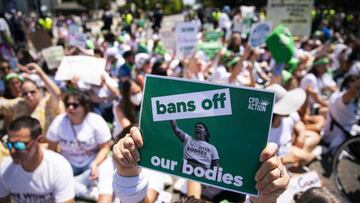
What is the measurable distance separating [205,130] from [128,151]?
38 cm

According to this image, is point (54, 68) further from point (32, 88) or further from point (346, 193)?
point (346, 193)

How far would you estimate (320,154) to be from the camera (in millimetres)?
5281

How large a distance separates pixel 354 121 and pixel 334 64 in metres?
4.62

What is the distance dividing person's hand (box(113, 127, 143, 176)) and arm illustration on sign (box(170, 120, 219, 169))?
228 millimetres

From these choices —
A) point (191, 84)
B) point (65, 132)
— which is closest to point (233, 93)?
point (191, 84)

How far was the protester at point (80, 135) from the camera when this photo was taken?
3693 millimetres

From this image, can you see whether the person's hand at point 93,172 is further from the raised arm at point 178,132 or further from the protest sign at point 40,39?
the protest sign at point 40,39

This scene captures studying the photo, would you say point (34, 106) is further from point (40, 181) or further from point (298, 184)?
point (298, 184)

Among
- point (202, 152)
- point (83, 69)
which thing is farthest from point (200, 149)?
point (83, 69)

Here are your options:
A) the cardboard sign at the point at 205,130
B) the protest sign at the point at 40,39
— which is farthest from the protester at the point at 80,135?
the protest sign at the point at 40,39

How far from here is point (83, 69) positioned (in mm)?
4406

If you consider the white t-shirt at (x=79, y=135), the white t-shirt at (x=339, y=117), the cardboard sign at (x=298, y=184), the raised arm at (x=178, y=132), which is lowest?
the white t-shirt at (x=339, y=117)

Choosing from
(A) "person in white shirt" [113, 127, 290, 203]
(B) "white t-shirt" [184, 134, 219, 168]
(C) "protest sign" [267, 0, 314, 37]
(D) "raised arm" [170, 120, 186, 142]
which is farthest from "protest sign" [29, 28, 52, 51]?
(B) "white t-shirt" [184, 134, 219, 168]

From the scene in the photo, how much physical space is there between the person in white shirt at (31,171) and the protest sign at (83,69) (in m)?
1.67
